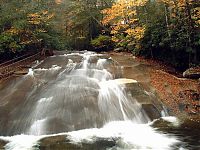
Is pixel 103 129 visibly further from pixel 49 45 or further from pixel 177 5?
pixel 49 45

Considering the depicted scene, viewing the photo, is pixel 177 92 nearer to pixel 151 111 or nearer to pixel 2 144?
pixel 151 111

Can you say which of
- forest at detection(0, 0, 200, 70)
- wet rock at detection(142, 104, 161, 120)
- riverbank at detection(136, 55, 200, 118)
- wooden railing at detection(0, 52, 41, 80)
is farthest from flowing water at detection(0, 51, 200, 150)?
forest at detection(0, 0, 200, 70)

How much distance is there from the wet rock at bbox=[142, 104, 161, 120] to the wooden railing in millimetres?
8448

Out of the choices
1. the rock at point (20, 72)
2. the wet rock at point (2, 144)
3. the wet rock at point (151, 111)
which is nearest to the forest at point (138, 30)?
the rock at point (20, 72)

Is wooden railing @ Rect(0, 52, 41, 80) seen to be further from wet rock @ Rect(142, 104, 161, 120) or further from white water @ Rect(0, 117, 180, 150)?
wet rock @ Rect(142, 104, 161, 120)

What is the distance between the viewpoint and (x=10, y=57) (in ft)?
67.6

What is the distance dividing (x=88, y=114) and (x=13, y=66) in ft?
29.3

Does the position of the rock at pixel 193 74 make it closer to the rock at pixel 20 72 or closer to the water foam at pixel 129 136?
the water foam at pixel 129 136

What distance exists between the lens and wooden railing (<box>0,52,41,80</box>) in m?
16.3

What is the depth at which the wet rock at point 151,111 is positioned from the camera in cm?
1198

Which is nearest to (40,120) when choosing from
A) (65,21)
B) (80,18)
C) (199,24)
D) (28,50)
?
(199,24)

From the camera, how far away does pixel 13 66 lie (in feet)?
60.5

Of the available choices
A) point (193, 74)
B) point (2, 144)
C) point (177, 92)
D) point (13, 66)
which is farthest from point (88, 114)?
point (13, 66)

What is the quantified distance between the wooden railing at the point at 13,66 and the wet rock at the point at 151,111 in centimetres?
845
